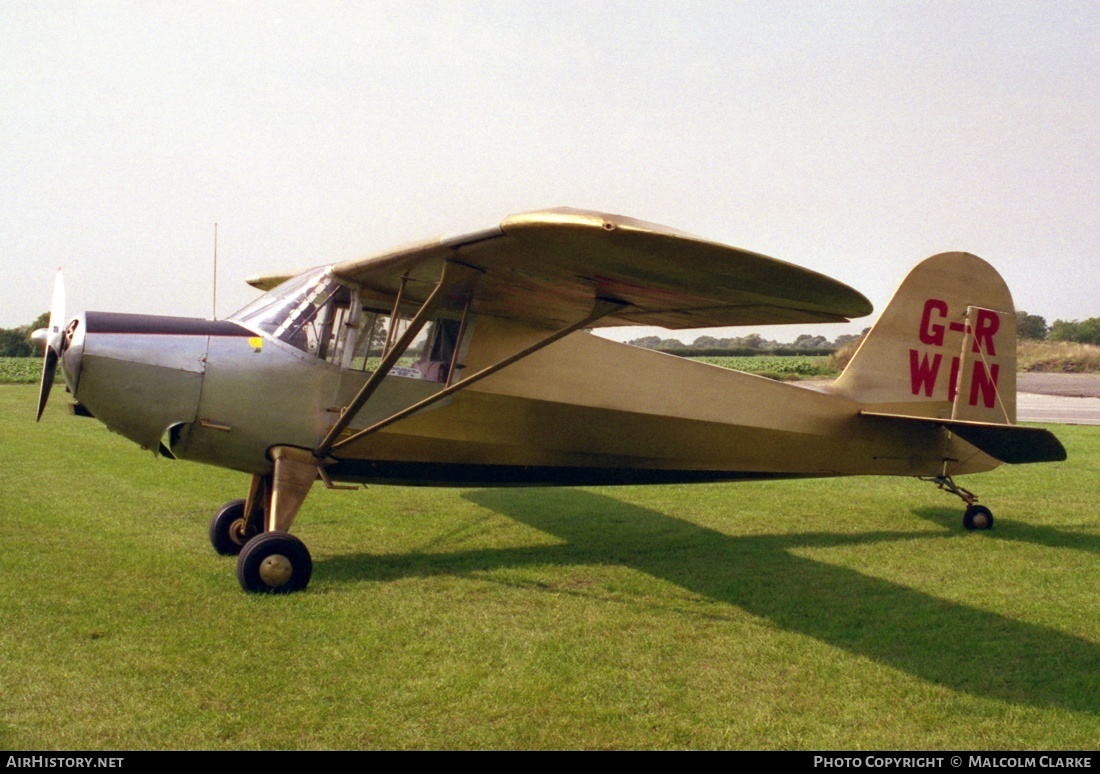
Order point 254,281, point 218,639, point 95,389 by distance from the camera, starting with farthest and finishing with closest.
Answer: point 254,281, point 95,389, point 218,639

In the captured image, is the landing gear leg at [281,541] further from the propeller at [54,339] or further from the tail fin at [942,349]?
the tail fin at [942,349]

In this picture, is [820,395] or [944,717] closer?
[944,717]

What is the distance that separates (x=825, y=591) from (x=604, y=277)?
2.94 meters

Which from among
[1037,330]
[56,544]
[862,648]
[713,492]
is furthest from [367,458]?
[1037,330]

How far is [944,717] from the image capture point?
3.72 m

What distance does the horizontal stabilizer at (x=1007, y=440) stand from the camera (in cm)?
714

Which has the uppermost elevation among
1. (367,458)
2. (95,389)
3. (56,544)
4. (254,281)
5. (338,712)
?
(254,281)

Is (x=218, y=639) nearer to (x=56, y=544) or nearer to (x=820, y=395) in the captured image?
(x=56, y=544)

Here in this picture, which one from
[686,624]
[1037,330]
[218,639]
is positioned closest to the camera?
[218,639]

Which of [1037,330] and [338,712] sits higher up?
[1037,330]

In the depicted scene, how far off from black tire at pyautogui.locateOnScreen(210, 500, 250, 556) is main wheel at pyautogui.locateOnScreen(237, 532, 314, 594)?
3.89 feet

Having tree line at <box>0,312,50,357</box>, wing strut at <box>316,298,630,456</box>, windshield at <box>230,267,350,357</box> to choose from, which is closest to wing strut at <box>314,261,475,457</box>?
wing strut at <box>316,298,630,456</box>

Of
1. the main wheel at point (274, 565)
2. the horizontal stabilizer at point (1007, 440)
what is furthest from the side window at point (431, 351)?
the horizontal stabilizer at point (1007, 440)
